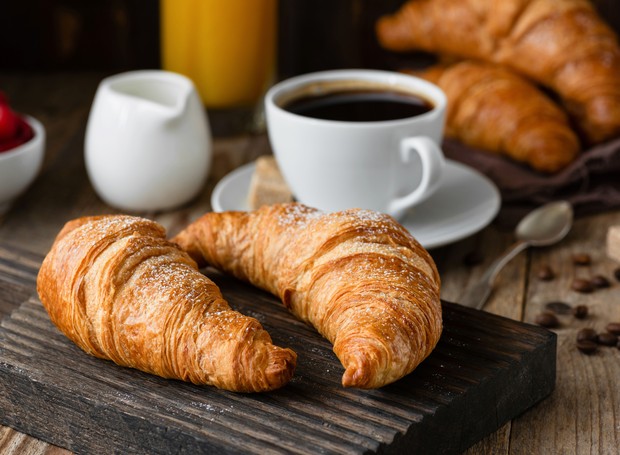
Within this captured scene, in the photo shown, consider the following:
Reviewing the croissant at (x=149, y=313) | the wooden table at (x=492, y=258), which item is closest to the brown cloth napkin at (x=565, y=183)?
the wooden table at (x=492, y=258)

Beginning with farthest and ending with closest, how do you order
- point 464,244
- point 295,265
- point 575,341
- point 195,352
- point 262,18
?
1. point 262,18
2. point 464,244
3. point 575,341
4. point 295,265
5. point 195,352

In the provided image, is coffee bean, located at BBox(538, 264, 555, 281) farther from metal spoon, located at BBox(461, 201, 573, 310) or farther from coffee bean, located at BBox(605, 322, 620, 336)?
coffee bean, located at BBox(605, 322, 620, 336)

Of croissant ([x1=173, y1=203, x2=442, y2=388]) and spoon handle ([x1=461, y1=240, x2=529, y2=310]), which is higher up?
croissant ([x1=173, y1=203, x2=442, y2=388])

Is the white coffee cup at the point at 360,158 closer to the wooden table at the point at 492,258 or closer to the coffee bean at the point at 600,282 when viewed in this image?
the wooden table at the point at 492,258

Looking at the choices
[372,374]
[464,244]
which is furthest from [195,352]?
[464,244]

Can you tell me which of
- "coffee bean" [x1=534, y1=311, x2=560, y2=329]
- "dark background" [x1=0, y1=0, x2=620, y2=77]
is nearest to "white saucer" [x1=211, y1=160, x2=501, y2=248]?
"coffee bean" [x1=534, y1=311, x2=560, y2=329]

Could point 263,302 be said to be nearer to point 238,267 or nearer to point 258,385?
point 238,267

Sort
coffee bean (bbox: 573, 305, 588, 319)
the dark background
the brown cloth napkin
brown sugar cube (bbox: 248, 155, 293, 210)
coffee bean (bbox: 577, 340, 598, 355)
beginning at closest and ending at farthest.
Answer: coffee bean (bbox: 577, 340, 598, 355)
coffee bean (bbox: 573, 305, 588, 319)
brown sugar cube (bbox: 248, 155, 293, 210)
the brown cloth napkin
the dark background

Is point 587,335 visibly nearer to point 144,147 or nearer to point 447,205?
point 447,205
